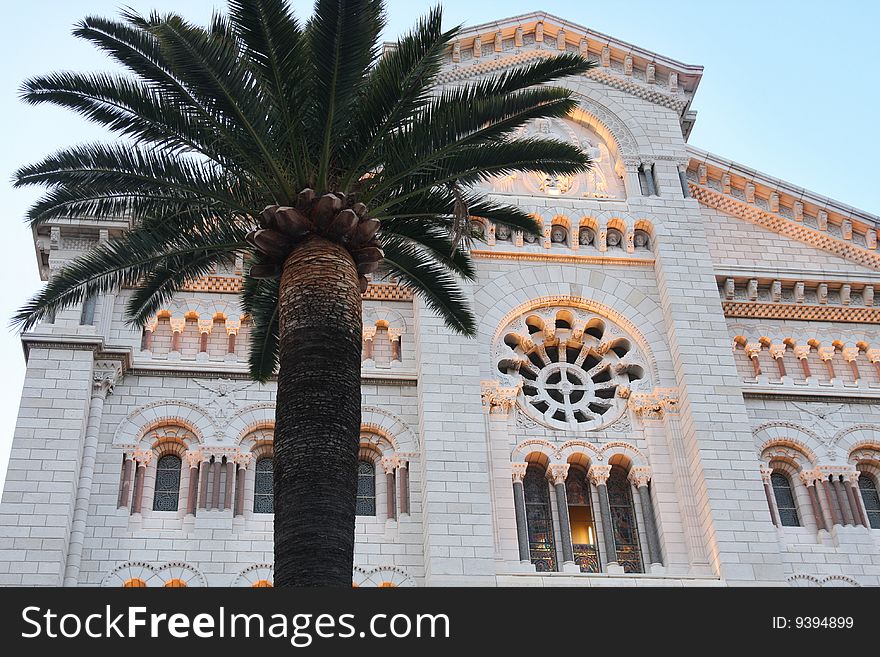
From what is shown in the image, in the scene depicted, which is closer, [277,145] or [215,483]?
[277,145]

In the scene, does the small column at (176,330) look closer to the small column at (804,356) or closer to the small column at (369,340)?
the small column at (369,340)

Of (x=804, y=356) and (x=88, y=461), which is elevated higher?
(x=804, y=356)

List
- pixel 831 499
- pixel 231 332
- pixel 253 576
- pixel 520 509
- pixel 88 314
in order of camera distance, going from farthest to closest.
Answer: pixel 231 332 < pixel 831 499 < pixel 88 314 < pixel 520 509 < pixel 253 576

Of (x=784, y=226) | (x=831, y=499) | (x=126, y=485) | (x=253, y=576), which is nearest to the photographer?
(x=253, y=576)

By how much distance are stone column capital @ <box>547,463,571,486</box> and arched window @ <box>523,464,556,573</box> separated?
0.45m

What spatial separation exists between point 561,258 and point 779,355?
505 centimetres

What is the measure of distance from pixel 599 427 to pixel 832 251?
7.68m

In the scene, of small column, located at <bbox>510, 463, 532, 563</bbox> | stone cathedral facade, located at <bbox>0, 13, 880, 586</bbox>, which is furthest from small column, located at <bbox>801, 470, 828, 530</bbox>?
small column, located at <bbox>510, 463, 532, 563</bbox>

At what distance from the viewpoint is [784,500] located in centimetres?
2466

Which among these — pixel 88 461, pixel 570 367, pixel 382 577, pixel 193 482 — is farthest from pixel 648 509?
pixel 88 461

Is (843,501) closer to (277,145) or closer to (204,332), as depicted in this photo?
(204,332)

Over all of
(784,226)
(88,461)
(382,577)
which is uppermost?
(784,226)
